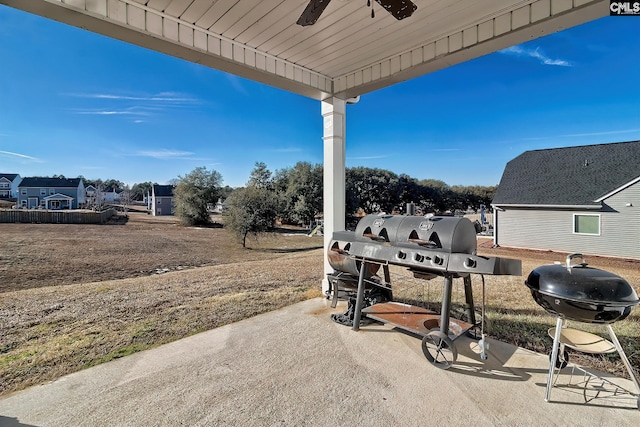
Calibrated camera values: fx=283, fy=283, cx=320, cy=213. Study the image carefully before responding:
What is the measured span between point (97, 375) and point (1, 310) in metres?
2.54

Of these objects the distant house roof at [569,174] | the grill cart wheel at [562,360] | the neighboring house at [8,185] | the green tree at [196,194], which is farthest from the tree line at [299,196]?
the neighboring house at [8,185]

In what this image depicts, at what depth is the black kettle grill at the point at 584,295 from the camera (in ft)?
4.61

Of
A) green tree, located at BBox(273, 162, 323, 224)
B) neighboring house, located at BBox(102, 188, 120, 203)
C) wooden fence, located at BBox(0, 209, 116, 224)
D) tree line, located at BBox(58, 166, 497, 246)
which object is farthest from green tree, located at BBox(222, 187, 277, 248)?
neighboring house, located at BBox(102, 188, 120, 203)

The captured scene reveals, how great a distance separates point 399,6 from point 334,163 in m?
1.91

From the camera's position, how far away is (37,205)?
8.55 metres

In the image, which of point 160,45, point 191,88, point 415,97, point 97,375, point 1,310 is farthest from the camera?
point 191,88

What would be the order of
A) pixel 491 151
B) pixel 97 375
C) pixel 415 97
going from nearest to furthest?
1. pixel 97 375
2. pixel 491 151
3. pixel 415 97

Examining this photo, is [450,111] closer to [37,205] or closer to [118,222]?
[37,205]

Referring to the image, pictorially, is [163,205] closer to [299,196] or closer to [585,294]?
[299,196]

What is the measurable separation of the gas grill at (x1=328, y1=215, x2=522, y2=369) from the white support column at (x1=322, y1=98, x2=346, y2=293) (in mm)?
431

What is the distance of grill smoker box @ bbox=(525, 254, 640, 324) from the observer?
1402mm

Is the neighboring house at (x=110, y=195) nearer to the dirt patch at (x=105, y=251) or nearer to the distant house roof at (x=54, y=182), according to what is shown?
the dirt patch at (x=105, y=251)

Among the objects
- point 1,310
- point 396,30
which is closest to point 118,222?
point 1,310

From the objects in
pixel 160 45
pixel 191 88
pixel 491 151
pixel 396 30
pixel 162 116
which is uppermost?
pixel 191 88
